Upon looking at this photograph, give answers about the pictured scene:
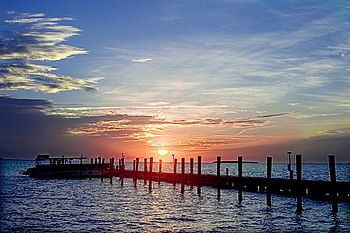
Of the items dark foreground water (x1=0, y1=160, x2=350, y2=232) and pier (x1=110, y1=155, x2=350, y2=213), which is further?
pier (x1=110, y1=155, x2=350, y2=213)

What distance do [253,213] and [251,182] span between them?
17234 millimetres

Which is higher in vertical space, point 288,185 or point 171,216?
point 288,185

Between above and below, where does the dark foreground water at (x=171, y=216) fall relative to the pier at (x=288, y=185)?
below

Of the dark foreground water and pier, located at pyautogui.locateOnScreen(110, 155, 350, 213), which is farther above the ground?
pier, located at pyautogui.locateOnScreen(110, 155, 350, 213)

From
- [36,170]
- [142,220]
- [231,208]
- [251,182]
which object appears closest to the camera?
[142,220]

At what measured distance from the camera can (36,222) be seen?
27.3m

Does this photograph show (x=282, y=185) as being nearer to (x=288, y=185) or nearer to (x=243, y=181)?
(x=288, y=185)

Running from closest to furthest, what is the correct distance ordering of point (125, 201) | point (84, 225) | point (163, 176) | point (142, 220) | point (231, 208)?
point (84, 225) < point (142, 220) < point (231, 208) < point (125, 201) < point (163, 176)

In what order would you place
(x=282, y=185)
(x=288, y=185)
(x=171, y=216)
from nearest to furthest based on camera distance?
(x=171, y=216)
(x=288, y=185)
(x=282, y=185)

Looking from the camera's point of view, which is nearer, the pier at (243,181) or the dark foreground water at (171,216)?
the dark foreground water at (171,216)

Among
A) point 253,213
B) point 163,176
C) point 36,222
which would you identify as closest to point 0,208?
point 36,222

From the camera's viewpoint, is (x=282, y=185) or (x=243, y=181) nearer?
(x=282, y=185)

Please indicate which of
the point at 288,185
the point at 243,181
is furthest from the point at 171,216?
the point at 243,181

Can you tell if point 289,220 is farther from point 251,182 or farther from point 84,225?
point 251,182
